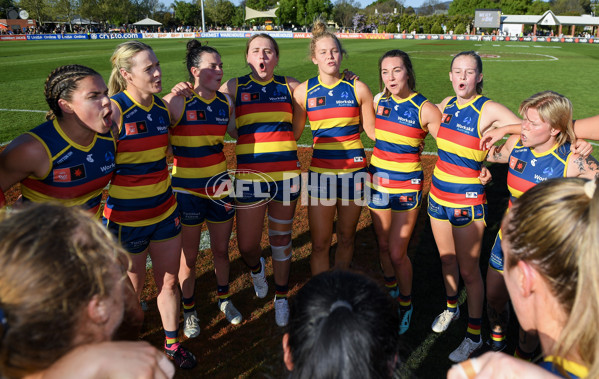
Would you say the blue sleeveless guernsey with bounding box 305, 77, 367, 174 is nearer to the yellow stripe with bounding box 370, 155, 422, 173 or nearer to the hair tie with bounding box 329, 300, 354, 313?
the yellow stripe with bounding box 370, 155, 422, 173

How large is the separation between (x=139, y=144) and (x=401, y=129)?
8.09ft

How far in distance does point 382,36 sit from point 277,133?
53.9 meters

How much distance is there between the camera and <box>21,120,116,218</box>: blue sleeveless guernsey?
3023 millimetres

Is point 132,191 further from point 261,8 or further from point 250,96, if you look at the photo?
point 261,8

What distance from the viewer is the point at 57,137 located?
3043mm

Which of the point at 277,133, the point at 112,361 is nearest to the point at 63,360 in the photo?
the point at 112,361

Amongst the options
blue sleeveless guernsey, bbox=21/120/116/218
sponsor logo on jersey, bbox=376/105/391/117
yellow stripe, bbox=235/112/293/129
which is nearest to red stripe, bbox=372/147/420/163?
sponsor logo on jersey, bbox=376/105/391/117

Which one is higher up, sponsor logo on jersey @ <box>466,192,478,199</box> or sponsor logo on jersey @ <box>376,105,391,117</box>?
sponsor logo on jersey @ <box>376,105,391,117</box>

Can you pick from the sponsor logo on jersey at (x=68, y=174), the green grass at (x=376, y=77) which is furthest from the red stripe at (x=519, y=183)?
the green grass at (x=376, y=77)

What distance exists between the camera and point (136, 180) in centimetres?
358

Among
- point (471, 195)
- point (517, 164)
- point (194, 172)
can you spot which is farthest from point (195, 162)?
point (517, 164)

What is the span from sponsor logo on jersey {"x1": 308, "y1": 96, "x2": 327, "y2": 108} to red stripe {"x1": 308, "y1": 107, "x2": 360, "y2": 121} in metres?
0.07

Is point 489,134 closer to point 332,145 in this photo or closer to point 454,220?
point 454,220

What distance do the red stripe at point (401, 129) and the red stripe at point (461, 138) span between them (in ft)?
0.86
